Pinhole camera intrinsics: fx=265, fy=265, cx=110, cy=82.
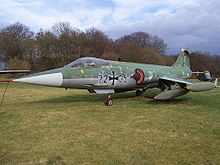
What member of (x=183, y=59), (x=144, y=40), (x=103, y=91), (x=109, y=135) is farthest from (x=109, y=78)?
(x=144, y=40)

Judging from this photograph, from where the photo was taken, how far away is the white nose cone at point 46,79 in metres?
10.7

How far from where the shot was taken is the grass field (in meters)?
5.64

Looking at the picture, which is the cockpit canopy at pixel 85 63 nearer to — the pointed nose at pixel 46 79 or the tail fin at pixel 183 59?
the pointed nose at pixel 46 79

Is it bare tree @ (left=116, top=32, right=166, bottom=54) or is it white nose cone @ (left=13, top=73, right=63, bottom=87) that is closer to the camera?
white nose cone @ (left=13, top=73, right=63, bottom=87)

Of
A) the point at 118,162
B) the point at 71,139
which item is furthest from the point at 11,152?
the point at 118,162

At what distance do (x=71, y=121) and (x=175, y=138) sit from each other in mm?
3584

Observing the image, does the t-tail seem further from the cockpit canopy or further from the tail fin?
the cockpit canopy

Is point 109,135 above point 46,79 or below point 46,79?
below

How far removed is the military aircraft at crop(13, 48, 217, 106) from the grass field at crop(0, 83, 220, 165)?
1.12 m

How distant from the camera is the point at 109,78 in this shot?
1246 centimetres

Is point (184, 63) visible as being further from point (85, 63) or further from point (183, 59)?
point (85, 63)

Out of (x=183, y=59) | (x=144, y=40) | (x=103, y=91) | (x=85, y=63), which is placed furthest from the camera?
(x=144, y=40)

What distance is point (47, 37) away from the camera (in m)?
48.7

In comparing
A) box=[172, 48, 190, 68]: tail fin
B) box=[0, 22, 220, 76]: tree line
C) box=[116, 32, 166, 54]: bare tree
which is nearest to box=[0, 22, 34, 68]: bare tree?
box=[0, 22, 220, 76]: tree line
